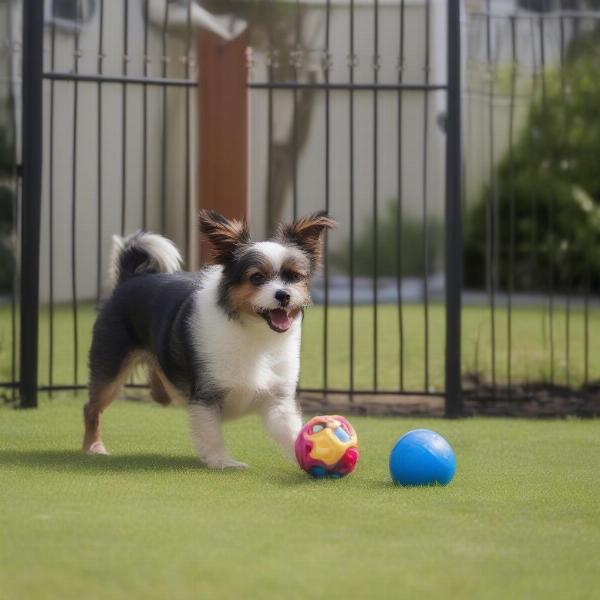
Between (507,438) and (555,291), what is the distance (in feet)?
31.4

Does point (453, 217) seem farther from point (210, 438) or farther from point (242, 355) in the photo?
point (210, 438)

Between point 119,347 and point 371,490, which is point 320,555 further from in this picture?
point 119,347

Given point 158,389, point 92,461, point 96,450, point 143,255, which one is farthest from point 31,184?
point 92,461

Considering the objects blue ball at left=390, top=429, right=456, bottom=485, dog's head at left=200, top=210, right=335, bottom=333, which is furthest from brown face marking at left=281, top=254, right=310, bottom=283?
blue ball at left=390, top=429, right=456, bottom=485

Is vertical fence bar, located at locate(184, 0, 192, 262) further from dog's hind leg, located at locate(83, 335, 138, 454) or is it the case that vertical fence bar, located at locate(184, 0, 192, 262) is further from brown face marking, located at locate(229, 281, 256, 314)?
brown face marking, located at locate(229, 281, 256, 314)

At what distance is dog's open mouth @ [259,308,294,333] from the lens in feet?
17.1

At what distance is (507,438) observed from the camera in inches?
260

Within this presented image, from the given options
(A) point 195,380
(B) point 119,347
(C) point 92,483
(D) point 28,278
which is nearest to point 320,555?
(C) point 92,483

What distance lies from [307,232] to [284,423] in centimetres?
84

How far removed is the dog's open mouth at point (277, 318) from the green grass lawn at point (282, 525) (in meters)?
0.62

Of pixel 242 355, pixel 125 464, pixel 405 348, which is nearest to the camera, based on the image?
pixel 242 355

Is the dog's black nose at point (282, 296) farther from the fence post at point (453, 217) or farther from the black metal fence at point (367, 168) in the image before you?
the black metal fence at point (367, 168)

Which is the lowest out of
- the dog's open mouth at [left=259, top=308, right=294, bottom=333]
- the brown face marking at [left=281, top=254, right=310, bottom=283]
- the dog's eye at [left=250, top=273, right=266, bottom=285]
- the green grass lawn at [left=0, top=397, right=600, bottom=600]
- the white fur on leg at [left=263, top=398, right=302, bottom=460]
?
the green grass lawn at [left=0, top=397, right=600, bottom=600]

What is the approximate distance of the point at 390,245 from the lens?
15820 mm
